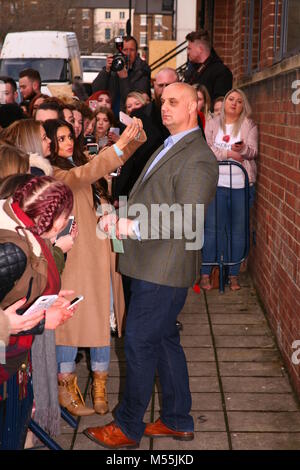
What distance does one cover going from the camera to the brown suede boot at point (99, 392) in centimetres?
510

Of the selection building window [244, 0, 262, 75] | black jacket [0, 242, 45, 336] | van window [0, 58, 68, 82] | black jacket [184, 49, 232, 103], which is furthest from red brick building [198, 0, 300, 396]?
van window [0, 58, 68, 82]

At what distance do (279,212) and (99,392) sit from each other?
238cm

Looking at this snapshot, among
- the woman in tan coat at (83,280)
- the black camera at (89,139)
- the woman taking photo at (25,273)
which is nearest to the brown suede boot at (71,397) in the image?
the woman in tan coat at (83,280)

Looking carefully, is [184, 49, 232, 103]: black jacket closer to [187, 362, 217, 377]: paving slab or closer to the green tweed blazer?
[187, 362, 217, 377]: paving slab

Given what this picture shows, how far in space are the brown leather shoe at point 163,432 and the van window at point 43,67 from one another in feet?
52.6

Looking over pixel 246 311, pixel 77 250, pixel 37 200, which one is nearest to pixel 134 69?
pixel 246 311

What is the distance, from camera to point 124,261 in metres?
4.42

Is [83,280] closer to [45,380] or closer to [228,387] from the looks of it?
[45,380]

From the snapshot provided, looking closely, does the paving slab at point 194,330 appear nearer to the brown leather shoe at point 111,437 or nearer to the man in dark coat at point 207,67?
the brown leather shoe at point 111,437

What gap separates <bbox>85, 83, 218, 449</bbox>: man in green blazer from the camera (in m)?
4.09

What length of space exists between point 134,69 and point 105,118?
2275 mm

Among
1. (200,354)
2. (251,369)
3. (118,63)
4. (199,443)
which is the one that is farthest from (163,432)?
(118,63)

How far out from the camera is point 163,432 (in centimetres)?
470

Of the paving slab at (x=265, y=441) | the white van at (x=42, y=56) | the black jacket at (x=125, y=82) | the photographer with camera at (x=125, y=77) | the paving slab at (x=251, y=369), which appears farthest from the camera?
the white van at (x=42, y=56)
